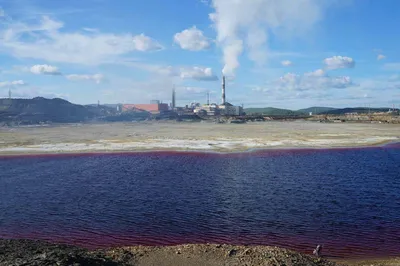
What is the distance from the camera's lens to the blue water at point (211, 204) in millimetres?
17938

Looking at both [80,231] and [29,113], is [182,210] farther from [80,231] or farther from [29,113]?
[29,113]

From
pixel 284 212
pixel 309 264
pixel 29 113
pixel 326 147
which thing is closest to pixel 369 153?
pixel 326 147

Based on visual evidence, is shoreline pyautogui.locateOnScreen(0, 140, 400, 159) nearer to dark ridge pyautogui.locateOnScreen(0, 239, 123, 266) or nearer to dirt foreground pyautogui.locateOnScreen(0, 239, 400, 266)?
dirt foreground pyautogui.locateOnScreen(0, 239, 400, 266)

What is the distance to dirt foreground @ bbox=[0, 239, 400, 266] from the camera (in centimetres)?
1131

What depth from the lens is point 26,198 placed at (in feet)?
85.0

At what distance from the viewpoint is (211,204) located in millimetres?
23656

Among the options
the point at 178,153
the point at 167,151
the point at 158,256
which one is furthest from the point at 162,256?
the point at 167,151

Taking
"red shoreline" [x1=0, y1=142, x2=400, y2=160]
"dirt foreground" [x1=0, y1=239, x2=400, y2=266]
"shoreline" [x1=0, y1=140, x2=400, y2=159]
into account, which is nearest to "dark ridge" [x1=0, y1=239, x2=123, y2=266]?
"dirt foreground" [x1=0, y1=239, x2=400, y2=266]

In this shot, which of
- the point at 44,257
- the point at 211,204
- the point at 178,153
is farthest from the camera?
the point at 178,153

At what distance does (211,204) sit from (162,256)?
35.3 feet

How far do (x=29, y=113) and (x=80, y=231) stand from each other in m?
157

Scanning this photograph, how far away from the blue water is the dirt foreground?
3.48m

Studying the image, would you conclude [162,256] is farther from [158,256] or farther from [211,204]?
[211,204]

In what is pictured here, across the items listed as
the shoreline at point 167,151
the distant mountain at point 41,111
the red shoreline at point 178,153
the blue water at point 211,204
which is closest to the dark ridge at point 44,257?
the blue water at point 211,204
